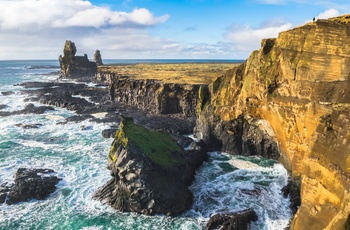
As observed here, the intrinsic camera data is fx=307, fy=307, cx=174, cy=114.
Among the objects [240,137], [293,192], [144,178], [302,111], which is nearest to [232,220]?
[293,192]

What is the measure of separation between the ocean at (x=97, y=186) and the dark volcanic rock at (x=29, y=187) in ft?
2.39

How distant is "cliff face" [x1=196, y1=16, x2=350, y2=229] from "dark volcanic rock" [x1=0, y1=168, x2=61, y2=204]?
2366cm

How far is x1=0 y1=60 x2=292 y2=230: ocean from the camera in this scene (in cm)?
2728

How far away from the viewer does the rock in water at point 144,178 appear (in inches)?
1130

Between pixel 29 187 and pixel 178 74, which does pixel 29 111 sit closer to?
pixel 178 74

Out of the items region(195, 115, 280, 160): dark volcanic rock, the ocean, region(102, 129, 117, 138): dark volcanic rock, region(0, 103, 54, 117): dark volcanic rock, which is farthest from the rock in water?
region(0, 103, 54, 117): dark volcanic rock

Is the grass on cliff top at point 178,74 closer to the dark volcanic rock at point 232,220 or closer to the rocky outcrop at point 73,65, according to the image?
the rocky outcrop at point 73,65

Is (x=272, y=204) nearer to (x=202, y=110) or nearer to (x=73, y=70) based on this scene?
(x=202, y=110)

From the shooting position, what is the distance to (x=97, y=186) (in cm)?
3384

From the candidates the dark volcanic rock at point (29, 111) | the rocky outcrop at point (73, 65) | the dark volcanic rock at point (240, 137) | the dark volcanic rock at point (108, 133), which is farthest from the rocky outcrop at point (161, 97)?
the rocky outcrop at point (73, 65)

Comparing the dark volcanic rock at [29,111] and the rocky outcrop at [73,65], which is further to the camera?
the rocky outcrop at [73,65]

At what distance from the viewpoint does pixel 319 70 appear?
27.8m

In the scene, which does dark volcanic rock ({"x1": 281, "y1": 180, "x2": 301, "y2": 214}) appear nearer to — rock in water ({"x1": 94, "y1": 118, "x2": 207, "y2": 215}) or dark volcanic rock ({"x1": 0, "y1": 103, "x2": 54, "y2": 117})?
rock in water ({"x1": 94, "y1": 118, "x2": 207, "y2": 215})

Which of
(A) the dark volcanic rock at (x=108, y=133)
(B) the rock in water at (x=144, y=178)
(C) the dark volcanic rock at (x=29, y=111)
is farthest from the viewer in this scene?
(C) the dark volcanic rock at (x=29, y=111)
